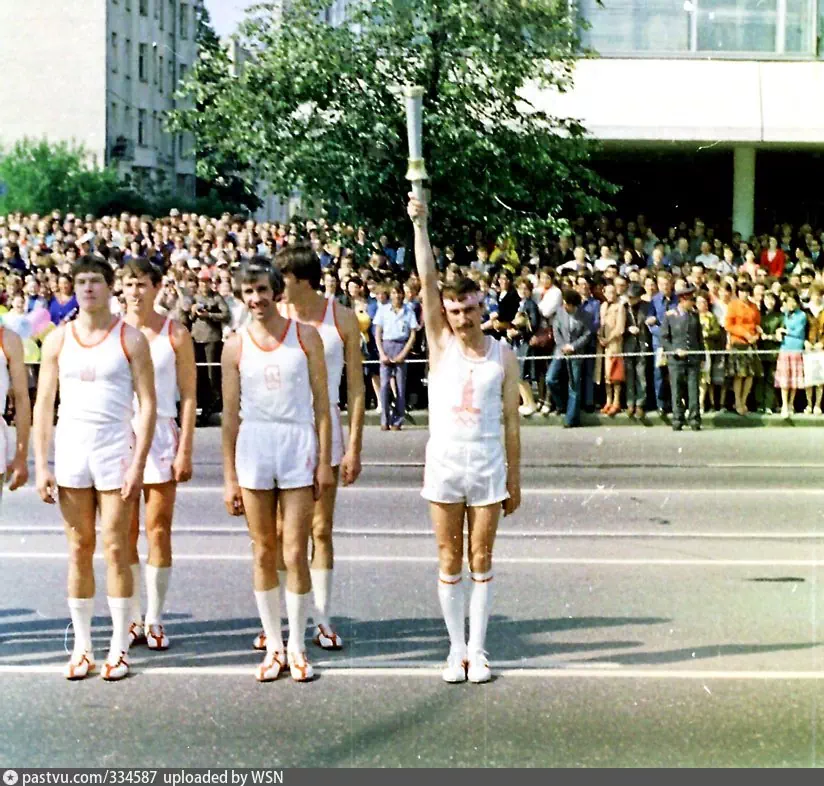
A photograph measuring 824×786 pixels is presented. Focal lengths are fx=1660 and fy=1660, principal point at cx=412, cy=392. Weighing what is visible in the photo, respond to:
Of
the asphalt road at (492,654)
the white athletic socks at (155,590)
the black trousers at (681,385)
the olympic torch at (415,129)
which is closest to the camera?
the asphalt road at (492,654)

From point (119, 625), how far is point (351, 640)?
1.30 m

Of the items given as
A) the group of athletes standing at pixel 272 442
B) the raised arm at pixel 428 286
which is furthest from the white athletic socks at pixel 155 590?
the raised arm at pixel 428 286

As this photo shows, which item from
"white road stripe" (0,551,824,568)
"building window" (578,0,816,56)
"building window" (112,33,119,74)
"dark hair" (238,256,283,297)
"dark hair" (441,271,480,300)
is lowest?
"white road stripe" (0,551,824,568)

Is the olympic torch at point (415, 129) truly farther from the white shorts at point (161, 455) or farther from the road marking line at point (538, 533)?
the road marking line at point (538, 533)

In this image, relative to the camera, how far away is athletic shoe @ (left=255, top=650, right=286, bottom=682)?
7652 millimetres

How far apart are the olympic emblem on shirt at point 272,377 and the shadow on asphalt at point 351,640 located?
4.56 ft

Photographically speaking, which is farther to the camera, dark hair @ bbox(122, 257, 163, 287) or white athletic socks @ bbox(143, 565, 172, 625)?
white athletic socks @ bbox(143, 565, 172, 625)

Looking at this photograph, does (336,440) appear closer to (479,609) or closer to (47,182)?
(479,609)

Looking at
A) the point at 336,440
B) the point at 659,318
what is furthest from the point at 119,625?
the point at 659,318

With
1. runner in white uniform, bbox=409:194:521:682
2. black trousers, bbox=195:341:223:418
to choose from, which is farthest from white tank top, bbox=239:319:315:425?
black trousers, bbox=195:341:223:418

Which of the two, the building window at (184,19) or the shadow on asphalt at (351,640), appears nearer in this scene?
the shadow on asphalt at (351,640)

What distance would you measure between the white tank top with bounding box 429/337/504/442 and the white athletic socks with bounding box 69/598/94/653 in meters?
1.81

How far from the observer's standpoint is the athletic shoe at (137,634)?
8414 mm

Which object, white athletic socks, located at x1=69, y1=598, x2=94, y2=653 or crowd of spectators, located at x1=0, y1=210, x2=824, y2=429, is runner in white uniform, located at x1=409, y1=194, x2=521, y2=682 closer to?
white athletic socks, located at x1=69, y1=598, x2=94, y2=653
